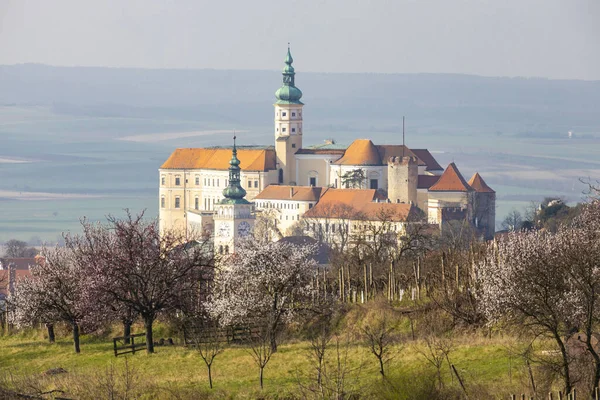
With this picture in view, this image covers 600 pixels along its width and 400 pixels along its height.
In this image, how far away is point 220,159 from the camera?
139 meters

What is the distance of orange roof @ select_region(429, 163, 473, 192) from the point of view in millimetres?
120125

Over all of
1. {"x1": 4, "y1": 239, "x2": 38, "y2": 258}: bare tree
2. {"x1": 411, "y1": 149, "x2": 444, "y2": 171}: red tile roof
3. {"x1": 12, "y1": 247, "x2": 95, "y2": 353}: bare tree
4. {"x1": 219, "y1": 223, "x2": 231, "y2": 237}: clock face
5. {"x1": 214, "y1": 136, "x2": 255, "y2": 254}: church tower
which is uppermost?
{"x1": 411, "y1": 149, "x2": 444, "y2": 171}: red tile roof

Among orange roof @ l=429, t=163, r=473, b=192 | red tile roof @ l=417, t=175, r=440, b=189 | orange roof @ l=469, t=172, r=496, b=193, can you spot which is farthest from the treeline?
orange roof @ l=469, t=172, r=496, b=193

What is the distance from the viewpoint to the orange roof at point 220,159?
443 ft

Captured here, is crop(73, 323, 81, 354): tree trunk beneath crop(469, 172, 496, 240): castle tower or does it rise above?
beneath

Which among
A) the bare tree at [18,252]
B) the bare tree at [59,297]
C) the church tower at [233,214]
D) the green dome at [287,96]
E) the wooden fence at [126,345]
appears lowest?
the wooden fence at [126,345]

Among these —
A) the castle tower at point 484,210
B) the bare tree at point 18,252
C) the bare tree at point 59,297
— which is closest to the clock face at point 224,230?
the castle tower at point 484,210

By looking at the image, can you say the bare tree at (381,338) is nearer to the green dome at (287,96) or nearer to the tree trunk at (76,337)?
the tree trunk at (76,337)

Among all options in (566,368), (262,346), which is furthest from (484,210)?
(566,368)

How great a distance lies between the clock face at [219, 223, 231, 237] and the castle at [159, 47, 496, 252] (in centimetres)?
5

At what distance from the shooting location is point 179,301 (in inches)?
1448

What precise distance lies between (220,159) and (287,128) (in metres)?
6.53

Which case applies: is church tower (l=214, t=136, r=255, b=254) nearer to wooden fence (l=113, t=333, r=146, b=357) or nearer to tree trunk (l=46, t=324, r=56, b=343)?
tree trunk (l=46, t=324, r=56, b=343)

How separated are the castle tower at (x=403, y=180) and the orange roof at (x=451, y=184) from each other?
233 cm
